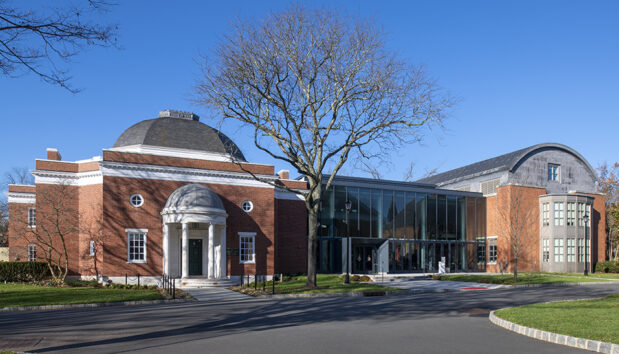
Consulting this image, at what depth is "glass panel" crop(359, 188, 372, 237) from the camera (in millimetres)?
37656

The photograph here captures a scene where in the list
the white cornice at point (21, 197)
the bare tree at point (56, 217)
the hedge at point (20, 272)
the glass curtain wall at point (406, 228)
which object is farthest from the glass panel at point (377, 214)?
the white cornice at point (21, 197)

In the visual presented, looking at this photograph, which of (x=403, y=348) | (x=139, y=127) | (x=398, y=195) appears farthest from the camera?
(x=398, y=195)

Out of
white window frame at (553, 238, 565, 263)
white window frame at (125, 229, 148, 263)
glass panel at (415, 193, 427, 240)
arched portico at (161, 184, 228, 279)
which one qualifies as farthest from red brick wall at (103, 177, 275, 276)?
white window frame at (553, 238, 565, 263)

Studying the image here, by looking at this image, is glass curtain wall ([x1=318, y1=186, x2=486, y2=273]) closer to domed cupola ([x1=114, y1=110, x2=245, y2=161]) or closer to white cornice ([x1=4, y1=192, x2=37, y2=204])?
domed cupola ([x1=114, y1=110, x2=245, y2=161])

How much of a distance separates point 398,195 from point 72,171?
2330 cm

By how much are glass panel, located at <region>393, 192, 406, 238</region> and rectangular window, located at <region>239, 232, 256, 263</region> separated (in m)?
13.2

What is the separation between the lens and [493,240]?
4231 centimetres

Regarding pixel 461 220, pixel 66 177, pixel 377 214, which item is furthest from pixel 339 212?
pixel 66 177

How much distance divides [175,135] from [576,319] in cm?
2669

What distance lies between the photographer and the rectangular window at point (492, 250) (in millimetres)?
41938

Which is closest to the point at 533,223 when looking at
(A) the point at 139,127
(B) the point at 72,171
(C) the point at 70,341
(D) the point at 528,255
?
(D) the point at 528,255

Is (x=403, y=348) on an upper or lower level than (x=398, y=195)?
lower

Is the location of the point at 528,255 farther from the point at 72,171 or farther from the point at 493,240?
the point at 72,171

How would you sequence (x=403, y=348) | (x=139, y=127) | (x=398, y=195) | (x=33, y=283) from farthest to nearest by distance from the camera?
(x=398, y=195), (x=139, y=127), (x=33, y=283), (x=403, y=348)
